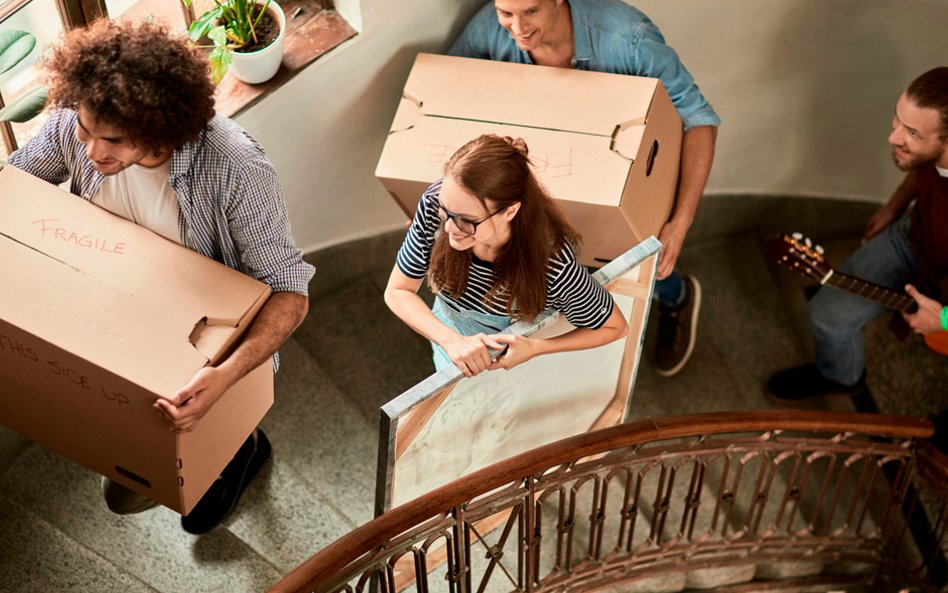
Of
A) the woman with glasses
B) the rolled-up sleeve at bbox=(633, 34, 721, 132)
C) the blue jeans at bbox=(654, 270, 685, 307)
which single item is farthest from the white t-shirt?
the blue jeans at bbox=(654, 270, 685, 307)

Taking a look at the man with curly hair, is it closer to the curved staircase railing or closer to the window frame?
the window frame

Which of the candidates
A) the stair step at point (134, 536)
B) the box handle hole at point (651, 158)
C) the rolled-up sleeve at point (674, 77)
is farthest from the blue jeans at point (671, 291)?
the stair step at point (134, 536)

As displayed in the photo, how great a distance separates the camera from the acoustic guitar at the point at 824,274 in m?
2.92

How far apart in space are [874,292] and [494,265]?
147 cm

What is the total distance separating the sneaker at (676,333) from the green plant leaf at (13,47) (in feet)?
7.23

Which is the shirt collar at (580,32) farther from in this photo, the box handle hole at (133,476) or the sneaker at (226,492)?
the box handle hole at (133,476)

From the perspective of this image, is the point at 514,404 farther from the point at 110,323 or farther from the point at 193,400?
the point at 110,323

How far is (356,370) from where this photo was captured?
3.36 m

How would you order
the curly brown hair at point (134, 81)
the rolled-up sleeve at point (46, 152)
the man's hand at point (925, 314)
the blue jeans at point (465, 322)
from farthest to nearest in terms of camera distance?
the man's hand at point (925, 314)
the blue jeans at point (465, 322)
the rolled-up sleeve at point (46, 152)
the curly brown hair at point (134, 81)

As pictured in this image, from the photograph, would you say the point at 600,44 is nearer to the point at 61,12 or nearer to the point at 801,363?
the point at 61,12

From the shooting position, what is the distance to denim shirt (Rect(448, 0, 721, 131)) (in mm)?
2646

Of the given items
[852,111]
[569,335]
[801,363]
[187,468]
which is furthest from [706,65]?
[187,468]

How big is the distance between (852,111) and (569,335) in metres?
1.95

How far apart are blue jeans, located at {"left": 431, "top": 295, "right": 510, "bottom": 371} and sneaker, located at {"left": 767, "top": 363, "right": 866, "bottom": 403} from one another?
1622 mm
